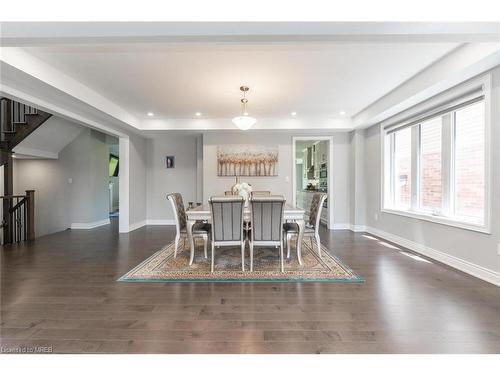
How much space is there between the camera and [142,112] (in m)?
5.25

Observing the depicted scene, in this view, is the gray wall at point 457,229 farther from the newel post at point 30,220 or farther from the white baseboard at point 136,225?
the newel post at point 30,220

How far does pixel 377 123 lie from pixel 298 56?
10.2ft

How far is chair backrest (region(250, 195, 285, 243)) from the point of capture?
303cm

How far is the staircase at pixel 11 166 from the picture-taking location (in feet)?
15.7

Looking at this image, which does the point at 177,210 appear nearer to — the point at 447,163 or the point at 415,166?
the point at 447,163

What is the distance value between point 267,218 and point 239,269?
761mm

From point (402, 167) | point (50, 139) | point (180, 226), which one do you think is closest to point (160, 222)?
point (50, 139)

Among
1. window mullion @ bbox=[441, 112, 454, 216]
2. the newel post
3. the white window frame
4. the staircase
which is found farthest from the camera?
the newel post

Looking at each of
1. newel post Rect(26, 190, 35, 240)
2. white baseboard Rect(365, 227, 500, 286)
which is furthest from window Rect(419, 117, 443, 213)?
newel post Rect(26, 190, 35, 240)

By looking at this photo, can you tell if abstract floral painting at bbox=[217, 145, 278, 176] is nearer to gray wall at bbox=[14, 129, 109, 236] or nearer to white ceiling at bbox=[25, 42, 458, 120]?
white ceiling at bbox=[25, 42, 458, 120]

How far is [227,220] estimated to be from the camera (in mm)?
3123

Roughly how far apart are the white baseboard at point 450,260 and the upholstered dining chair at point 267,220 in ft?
7.25

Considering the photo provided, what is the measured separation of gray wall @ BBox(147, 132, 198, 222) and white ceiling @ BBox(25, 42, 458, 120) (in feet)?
6.70
